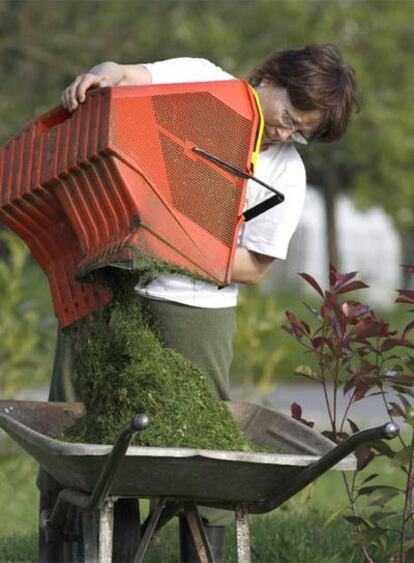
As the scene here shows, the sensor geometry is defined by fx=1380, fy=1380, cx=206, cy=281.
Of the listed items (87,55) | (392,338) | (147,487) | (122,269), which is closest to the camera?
(147,487)

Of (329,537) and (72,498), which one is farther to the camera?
(329,537)

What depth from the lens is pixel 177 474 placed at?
3.63 m

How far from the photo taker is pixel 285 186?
4.36 metres

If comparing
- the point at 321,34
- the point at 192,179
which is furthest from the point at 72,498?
the point at 321,34

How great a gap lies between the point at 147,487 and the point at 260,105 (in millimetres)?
1199

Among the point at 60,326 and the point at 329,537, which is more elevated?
the point at 60,326

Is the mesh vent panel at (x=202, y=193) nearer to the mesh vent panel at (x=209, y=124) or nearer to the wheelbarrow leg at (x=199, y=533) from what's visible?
the mesh vent panel at (x=209, y=124)

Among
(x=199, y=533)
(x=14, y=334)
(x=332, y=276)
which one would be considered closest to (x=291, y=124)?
(x=332, y=276)

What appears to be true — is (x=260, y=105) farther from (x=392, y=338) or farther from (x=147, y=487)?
(x=147, y=487)

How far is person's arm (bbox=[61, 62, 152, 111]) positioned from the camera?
396 centimetres

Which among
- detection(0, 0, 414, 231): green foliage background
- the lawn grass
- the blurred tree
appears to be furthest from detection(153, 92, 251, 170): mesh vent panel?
detection(0, 0, 414, 231): green foliage background

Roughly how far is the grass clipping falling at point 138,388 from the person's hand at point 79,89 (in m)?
0.52

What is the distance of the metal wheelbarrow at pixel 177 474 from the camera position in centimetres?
350

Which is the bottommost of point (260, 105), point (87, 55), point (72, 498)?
point (72, 498)
